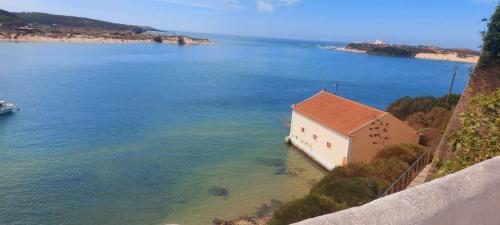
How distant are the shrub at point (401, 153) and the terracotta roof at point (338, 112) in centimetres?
213

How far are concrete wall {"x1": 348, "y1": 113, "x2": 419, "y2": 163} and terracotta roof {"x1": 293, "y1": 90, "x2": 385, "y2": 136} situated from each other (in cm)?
42

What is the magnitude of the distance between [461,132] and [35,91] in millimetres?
51319

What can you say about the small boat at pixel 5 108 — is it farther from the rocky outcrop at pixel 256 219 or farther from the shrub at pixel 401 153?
the shrub at pixel 401 153

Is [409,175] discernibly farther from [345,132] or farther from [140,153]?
[140,153]

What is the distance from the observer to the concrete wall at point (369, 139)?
23.6 metres

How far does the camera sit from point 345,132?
77.8ft

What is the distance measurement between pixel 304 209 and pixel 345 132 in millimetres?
9882

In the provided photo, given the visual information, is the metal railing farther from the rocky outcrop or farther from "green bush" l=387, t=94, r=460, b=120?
"green bush" l=387, t=94, r=460, b=120

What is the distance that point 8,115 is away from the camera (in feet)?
→ 120

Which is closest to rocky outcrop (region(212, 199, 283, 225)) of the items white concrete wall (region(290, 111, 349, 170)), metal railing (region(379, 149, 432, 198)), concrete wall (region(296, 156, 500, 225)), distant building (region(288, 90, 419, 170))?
metal railing (region(379, 149, 432, 198))

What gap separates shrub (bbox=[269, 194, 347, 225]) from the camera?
14.6 metres

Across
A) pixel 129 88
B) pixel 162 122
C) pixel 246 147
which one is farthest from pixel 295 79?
pixel 246 147

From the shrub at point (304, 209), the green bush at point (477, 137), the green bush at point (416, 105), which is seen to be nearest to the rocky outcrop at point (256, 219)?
the shrub at point (304, 209)

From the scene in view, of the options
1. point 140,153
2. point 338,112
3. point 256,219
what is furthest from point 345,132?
point 140,153
